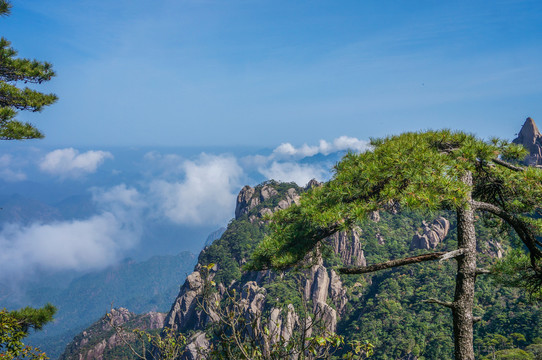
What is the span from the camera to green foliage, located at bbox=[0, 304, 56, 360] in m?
5.19

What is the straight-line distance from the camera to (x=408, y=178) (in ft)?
13.4

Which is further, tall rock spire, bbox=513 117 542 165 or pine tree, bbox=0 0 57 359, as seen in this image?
tall rock spire, bbox=513 117 542 165

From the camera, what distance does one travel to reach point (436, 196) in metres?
3.68

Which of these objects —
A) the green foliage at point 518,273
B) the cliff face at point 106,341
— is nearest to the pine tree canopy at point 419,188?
the green foliage at point 518,273

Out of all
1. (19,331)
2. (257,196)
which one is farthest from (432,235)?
(19,331)

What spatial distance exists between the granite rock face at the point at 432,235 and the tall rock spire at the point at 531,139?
18.2 m

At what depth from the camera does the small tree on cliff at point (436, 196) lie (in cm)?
381

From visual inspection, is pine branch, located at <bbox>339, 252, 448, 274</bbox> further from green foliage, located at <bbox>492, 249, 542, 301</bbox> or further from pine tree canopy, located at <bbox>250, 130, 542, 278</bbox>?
green foliage, located at <bbox>492, 249, 542, 301</bbox>

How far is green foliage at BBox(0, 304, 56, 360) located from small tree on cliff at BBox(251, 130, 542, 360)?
4047 millimetres

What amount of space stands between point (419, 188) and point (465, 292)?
135 cm

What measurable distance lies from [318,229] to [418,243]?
49971 mm

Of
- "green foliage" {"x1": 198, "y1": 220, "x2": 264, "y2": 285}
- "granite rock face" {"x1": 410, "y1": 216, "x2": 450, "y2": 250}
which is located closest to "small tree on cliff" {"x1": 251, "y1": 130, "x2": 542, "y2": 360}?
"granite rock face" {"x1": 410, "y1": 216, "x2": 450, "y2": 250}

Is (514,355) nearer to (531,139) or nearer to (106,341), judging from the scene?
(531,139)

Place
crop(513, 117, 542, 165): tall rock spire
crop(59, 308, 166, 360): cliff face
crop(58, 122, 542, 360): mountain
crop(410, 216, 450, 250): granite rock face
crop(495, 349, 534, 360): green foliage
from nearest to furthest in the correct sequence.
Answer: crop(495, 349, 534, 360): green foliage, crop(58, 122, 542, 360): mountain, crop(410, 216, 450, 250): granite rock face, crop(513, 117, 542, 165): tall rock spire, crop(59, 308, 166, 360): cliff face
